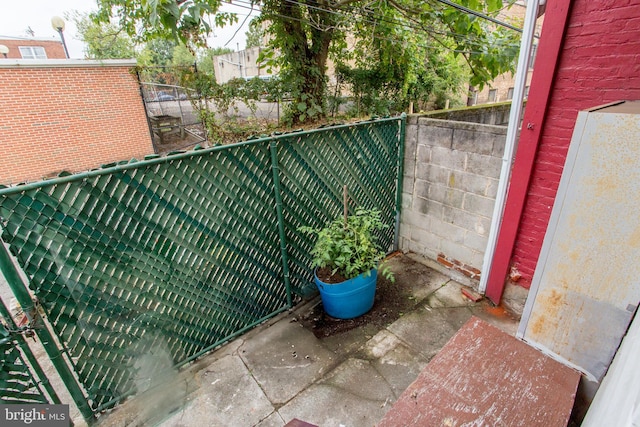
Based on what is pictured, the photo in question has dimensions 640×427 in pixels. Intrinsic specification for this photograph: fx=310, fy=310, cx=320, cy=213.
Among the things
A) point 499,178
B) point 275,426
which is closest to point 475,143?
point 499,178

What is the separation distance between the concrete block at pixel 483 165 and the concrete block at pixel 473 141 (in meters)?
0.05

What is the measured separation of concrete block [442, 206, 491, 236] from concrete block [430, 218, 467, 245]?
52 mm

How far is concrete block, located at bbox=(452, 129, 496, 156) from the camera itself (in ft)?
9.33

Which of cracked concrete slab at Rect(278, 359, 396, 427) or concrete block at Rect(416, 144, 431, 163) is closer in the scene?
cracked concrete slab at Rect(278, 359, 396, 427)

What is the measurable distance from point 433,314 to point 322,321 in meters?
1.08

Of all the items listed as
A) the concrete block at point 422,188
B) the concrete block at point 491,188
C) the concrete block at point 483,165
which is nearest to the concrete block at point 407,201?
the concrete block at point 422,188

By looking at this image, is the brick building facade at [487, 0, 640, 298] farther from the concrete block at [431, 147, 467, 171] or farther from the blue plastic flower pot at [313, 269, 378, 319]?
the blue plastic flower pot at [313, 269, 378, 319]

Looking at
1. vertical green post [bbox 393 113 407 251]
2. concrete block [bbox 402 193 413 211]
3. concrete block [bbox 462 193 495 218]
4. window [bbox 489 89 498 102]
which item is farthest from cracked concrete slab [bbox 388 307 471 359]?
window [bbox 489 89 498 102]

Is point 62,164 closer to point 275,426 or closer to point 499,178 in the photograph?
point 275,426

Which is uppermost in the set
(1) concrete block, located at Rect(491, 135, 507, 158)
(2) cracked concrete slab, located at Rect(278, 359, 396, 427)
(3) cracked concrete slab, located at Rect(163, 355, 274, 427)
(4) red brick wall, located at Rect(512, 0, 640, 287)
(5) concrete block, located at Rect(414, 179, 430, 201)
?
(4) red brick wall, located at Rect(512, 0, 640, 287)

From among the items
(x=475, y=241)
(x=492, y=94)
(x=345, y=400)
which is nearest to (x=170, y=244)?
(x=345, y=400)

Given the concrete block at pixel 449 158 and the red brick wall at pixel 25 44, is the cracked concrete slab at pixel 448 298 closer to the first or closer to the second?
the concrete block at pixel 449 158

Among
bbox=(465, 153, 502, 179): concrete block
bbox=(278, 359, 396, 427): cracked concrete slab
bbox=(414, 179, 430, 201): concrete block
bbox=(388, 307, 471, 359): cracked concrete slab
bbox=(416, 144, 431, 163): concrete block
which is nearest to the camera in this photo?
bbox=(278, 359, 396, 427): cracked concrete slab

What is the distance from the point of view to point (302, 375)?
2.46m
